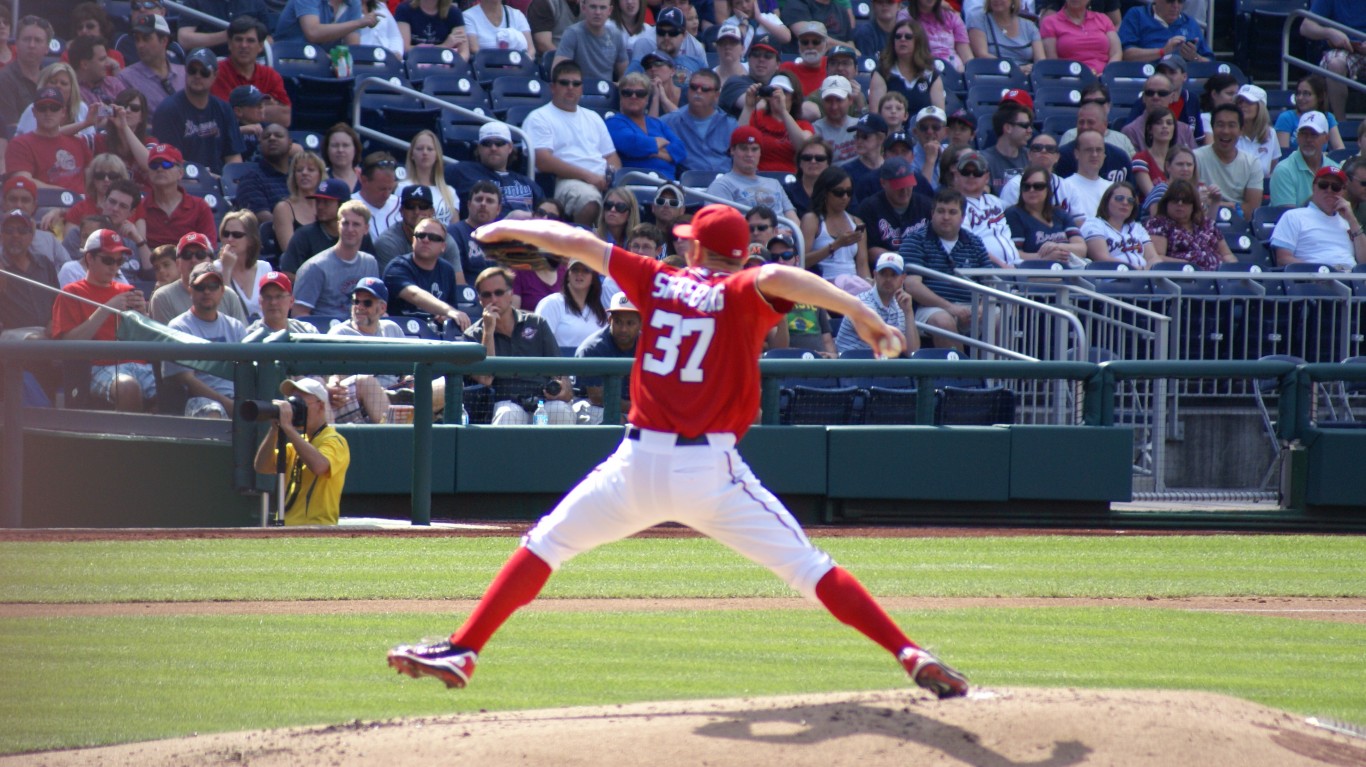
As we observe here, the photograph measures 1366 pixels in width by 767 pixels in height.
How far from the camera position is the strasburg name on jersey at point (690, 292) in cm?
474

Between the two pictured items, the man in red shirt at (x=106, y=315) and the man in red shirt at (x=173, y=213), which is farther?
the man in red shirt at (x=173, y=213)

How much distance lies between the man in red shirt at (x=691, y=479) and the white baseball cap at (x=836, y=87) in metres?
9.75

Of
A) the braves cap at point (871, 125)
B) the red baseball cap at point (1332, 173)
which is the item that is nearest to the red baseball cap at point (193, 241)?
the braves cap at point (871, 125)

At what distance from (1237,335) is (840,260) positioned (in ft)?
10.6

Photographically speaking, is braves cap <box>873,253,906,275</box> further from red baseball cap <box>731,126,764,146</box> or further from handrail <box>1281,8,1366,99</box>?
handrail <box>1281,8,1366,99</box>

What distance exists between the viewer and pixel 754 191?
1310 cm

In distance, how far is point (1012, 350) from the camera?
471 inches

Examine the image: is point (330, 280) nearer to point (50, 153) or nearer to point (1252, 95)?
point (50, 153)

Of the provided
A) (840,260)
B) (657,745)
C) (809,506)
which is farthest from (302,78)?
(657,745)

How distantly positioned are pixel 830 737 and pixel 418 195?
8.05 m

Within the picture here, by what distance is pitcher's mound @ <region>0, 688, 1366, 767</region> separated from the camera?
413 centimetres

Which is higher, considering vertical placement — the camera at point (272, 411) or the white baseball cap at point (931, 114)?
the white baseball cap at point (931, 114)

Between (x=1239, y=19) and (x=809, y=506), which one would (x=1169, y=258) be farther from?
(x=1239, y=19)

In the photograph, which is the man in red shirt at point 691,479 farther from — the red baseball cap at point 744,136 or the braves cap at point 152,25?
the braves cap at point 152,25
